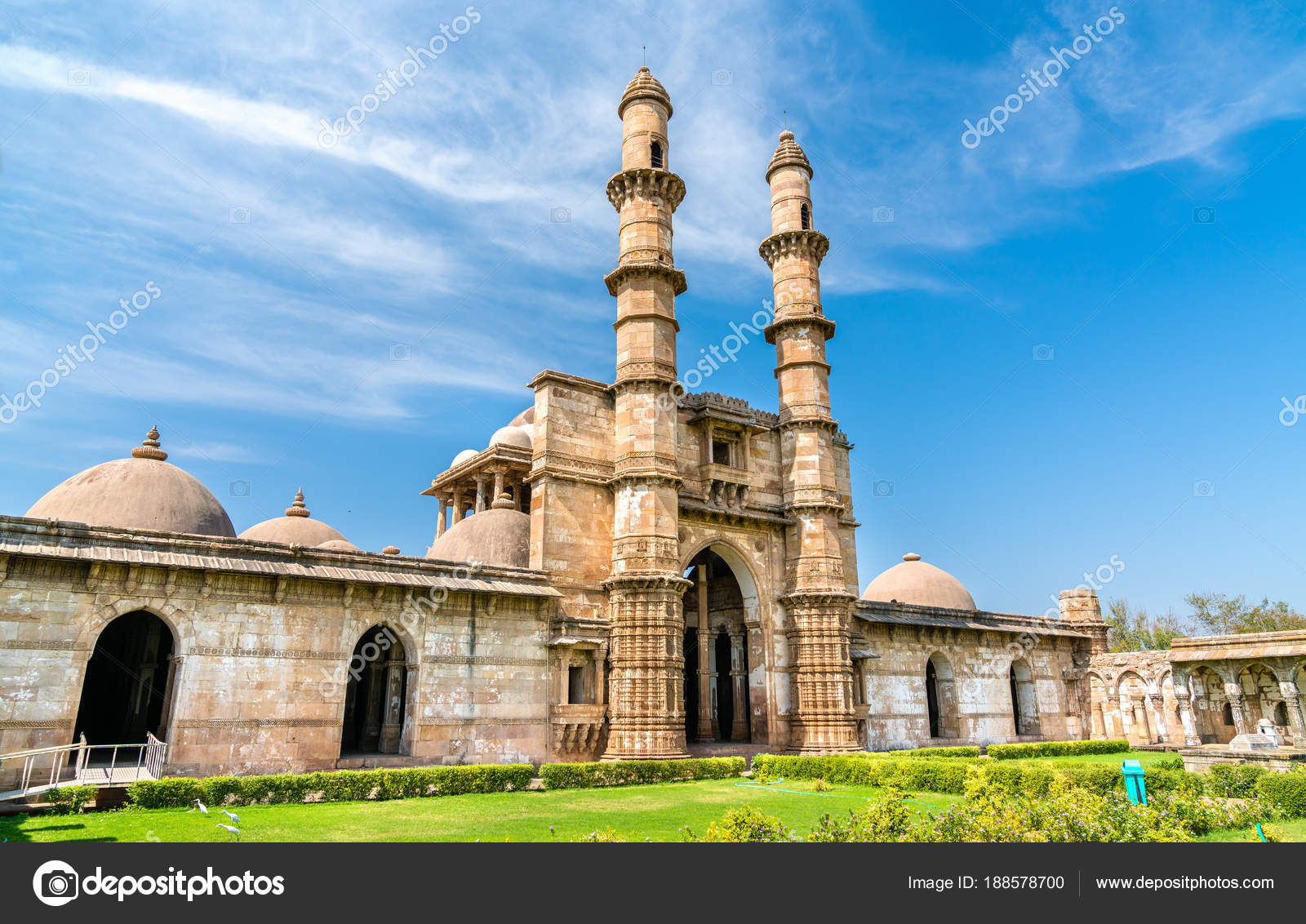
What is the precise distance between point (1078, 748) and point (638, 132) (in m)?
28.4

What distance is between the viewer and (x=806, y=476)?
29031 millimetres

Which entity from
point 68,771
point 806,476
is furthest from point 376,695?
point 806,476

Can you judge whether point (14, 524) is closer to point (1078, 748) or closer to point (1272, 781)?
point (1272, 781)

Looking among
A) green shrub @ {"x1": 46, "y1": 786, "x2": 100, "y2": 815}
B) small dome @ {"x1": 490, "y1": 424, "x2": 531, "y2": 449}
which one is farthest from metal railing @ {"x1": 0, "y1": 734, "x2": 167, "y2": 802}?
small dome @ {"x1": 490, "y1": 424, "x2": 531, "y2": 449}

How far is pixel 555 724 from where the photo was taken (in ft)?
73.4

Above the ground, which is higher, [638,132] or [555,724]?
[638,132]

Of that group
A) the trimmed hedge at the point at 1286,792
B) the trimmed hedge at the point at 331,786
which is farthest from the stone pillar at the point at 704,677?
the trimmed hedge at the point at 1286,792

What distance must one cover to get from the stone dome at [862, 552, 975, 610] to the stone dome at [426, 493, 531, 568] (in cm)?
1918

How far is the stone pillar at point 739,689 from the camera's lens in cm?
2877

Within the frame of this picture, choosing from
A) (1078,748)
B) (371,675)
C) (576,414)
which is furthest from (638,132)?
(1078,748)

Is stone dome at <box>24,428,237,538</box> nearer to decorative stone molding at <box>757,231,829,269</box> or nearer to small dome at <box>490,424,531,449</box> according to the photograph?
small dome at <box>490,424,531,449</box>

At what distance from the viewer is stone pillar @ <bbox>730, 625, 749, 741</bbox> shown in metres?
28.8

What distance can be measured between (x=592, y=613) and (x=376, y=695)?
7.33m
